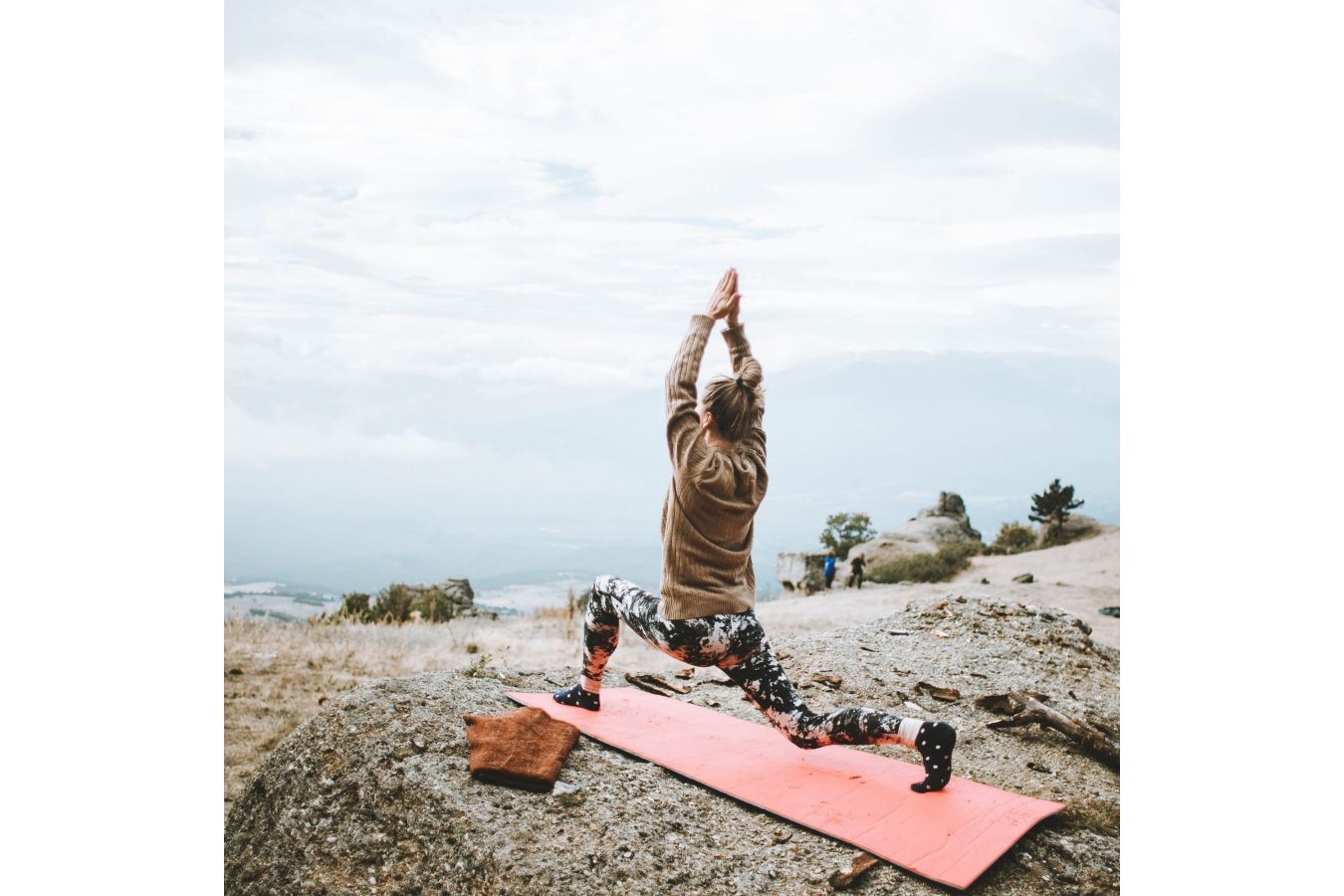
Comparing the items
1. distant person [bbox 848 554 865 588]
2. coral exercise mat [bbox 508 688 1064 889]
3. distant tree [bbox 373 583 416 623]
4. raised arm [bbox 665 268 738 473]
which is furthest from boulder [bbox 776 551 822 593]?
raised arm [bbox 665 268 738 473]

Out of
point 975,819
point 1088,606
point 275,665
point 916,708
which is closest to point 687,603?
point 975,819

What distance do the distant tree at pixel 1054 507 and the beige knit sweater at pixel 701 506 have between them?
14.0 meters

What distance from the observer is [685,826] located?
2816 mm

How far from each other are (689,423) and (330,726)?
156cm

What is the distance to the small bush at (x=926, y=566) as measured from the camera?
1362 cm

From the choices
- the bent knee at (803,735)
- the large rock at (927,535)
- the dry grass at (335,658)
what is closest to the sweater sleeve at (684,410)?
the bent knee at (803,735)

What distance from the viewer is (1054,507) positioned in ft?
52.3

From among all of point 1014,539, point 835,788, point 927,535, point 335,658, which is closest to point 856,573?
point 927,535

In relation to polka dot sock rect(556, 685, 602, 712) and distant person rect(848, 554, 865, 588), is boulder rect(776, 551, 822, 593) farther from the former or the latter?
polka dot sock rect(556, 685, 602, 712)

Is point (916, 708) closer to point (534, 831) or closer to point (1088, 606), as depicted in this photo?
point (534, 831)

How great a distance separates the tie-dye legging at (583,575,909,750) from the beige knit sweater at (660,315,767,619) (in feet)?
0.16

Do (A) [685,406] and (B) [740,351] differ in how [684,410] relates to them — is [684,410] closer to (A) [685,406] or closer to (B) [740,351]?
(A) [685,406]

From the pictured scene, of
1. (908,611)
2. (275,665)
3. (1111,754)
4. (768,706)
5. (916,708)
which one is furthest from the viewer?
(275,665)

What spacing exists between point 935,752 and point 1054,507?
553 inches
